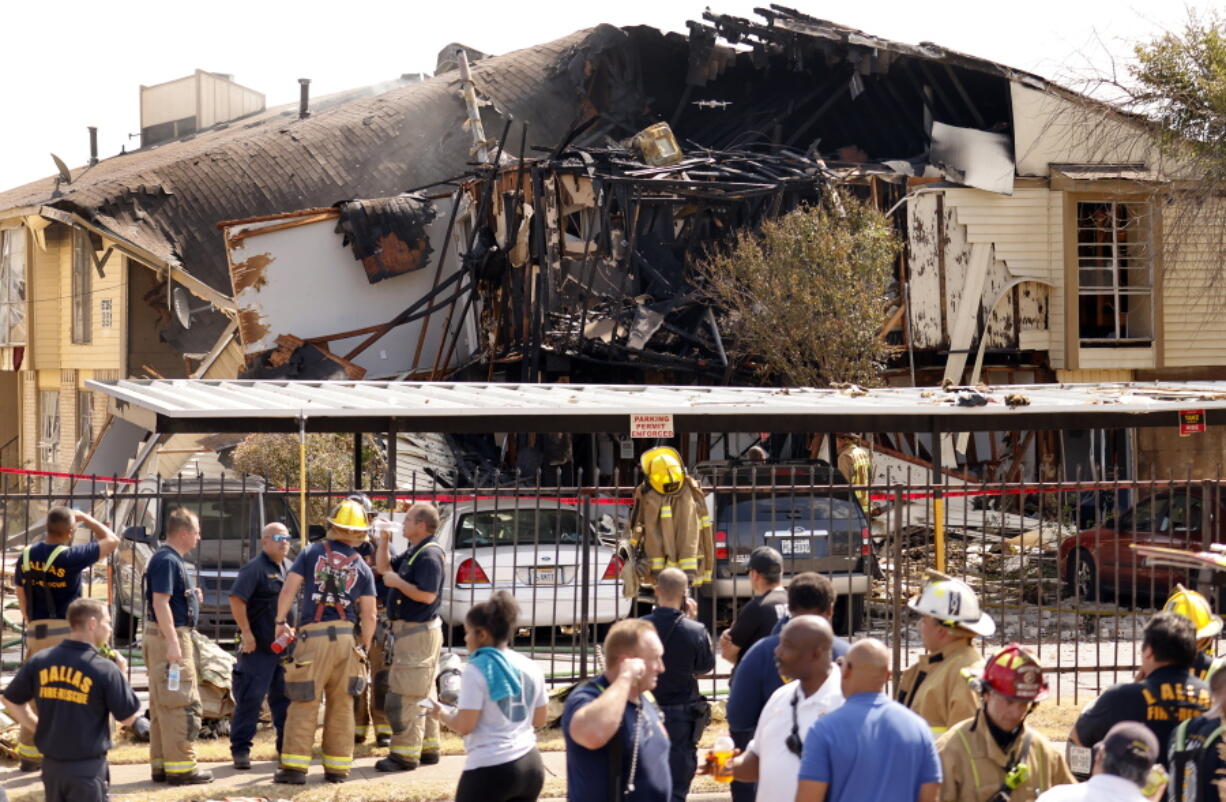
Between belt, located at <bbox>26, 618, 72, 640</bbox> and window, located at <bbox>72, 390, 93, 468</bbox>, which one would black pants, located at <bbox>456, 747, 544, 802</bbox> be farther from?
window, located at <bbox>72, 390, 93, 468</bbox>

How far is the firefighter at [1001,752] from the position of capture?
196 inches

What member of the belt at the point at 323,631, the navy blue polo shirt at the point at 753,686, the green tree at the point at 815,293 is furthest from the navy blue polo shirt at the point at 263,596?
the green tree at the point at 815,293

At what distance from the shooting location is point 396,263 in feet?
82.2

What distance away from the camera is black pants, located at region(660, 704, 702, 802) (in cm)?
670

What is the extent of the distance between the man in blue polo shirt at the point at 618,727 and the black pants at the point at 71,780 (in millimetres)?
2327

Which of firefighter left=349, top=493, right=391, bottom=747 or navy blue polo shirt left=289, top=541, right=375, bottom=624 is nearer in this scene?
navy blue polo shirt left=289, top=541, right=375, bottom=624

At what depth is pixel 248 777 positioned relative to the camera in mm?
8766

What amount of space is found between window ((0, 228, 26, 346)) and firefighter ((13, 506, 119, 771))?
79.5 feet

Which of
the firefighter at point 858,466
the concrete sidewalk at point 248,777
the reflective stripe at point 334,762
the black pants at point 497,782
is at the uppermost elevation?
the firefighter at point 858,466

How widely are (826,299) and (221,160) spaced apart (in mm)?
14596

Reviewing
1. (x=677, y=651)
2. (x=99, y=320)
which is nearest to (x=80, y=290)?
(x=99, y=320)

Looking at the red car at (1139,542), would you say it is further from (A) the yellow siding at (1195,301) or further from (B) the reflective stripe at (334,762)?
(A) the yellow siding at (1195,301)

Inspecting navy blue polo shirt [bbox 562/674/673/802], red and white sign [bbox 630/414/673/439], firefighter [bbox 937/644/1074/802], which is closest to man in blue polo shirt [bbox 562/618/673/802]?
navy blue polo shirt [bbox 562/674/673/802]

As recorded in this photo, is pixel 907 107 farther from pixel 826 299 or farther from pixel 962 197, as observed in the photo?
pixel 826 299
